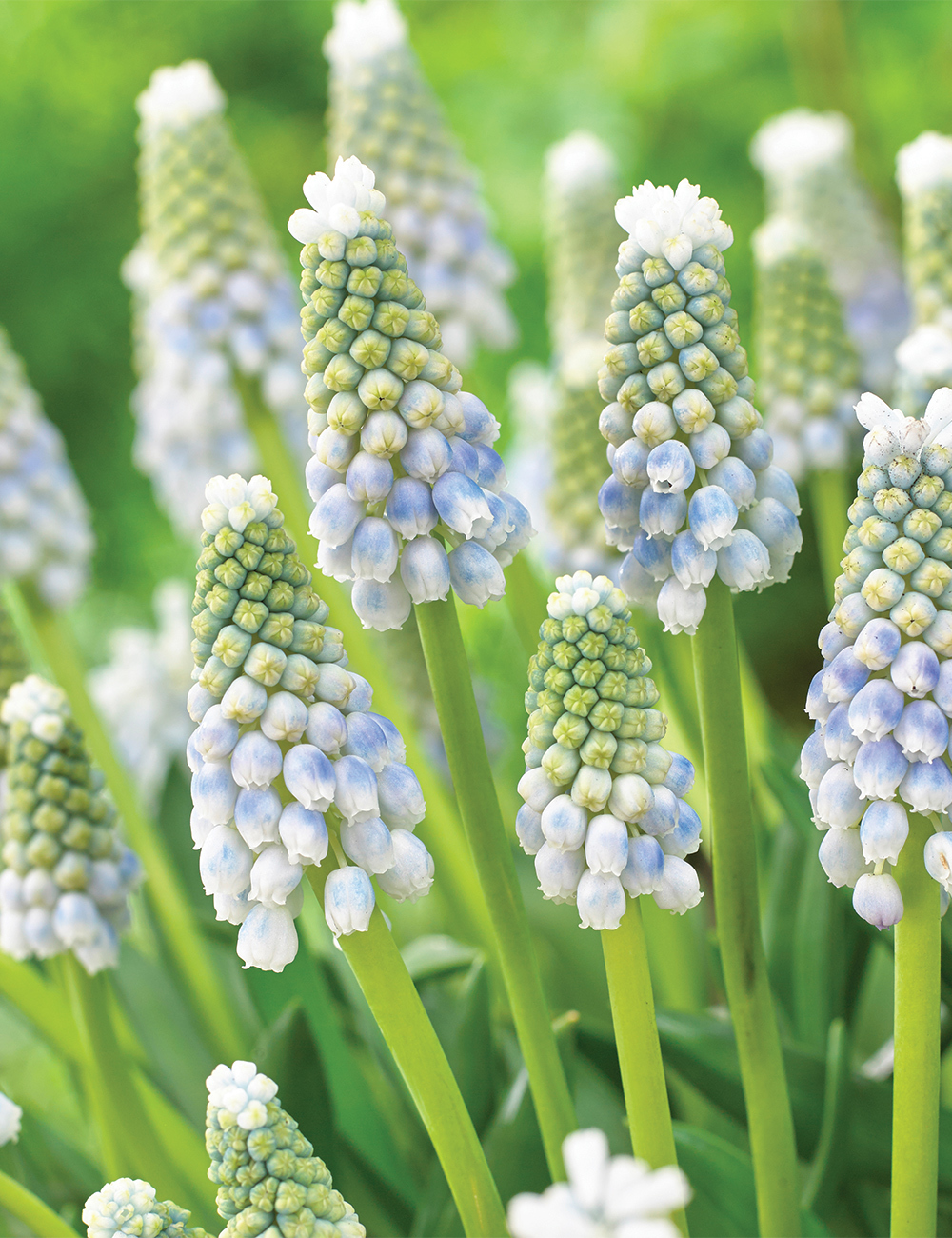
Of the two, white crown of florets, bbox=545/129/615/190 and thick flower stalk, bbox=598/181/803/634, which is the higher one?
white crown of florets, bbox=545/129/615/190

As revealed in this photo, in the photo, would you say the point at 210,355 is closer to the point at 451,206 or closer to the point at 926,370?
the point at 451,206

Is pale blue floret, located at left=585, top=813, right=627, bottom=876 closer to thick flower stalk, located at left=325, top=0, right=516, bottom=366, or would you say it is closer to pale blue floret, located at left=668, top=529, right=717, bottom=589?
pale blue floret, located at left=668, top=529, right=717, bottom=589

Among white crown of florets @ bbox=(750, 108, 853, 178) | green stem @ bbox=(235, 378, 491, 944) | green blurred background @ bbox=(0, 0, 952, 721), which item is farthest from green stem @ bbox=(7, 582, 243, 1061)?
green blurred background @ bbox=(0, 0, 952, 721)

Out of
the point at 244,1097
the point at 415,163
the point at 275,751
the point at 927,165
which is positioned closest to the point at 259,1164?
the point at 244,1097

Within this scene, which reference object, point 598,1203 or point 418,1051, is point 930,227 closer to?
point 418,1051

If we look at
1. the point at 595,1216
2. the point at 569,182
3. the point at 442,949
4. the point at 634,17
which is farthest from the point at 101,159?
the point at 595,1216

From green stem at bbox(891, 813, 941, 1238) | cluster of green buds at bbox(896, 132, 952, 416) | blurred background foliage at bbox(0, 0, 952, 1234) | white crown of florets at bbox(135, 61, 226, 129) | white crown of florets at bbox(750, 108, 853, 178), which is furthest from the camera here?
blurred background foliage at bbox(0, 0, 952, 1234)
